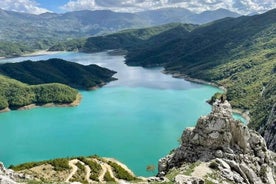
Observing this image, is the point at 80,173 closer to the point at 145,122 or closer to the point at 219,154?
the point at 219,154

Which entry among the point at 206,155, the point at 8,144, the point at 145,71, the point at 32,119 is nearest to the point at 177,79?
the point at 145,71

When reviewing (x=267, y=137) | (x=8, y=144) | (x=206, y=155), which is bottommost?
(x=8, y=144)

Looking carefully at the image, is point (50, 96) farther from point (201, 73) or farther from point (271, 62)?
point (271, 62)

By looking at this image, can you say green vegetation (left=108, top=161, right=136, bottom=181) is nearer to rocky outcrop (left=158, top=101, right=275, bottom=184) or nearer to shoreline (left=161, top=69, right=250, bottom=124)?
rocky outcrop (left=158, top=101, right=275, bottom=184)

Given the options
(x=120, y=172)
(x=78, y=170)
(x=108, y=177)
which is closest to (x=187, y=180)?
(x=108, y=177)

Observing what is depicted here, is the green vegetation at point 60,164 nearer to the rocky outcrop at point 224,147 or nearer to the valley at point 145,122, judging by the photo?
the valley at point 145,122
